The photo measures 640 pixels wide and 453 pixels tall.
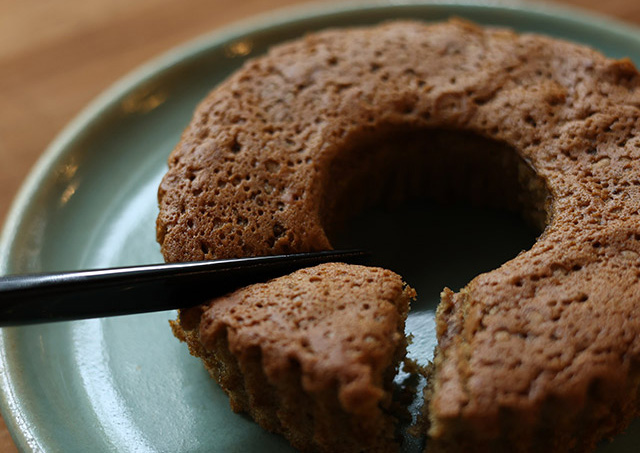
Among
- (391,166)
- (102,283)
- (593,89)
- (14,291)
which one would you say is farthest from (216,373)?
(593,89)

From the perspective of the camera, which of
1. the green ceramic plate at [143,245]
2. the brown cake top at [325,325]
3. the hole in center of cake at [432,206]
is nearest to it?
the brown cake top at [325,325]

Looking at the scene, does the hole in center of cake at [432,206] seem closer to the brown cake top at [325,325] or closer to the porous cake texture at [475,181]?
the porous cake texture at [475,181]

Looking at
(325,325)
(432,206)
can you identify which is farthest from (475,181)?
(325,325)

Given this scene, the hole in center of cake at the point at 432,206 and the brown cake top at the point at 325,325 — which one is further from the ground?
the hole in center of cake at the point at 432,206

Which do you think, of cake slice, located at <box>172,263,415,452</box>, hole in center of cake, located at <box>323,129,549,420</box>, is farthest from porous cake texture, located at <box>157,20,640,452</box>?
cake slice, located at <box>172,263,415,452</box>

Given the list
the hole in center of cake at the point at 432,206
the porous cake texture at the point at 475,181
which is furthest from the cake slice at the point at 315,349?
the hole in center of cake at the point at 432,206

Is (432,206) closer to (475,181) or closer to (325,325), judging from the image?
(475,181)

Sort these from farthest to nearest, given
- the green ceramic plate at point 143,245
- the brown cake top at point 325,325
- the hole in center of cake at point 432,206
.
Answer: the hole in center of cake at point 432,206 < the green ceramic plate at point 143,245 < the brown cake top at point 325,325

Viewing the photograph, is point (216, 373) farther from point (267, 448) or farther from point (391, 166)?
point (391, 166)

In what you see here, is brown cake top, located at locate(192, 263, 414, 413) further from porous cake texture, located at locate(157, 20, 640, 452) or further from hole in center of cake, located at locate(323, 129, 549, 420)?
hole in center of cake, located at locate(323, 129, 549, 420)
